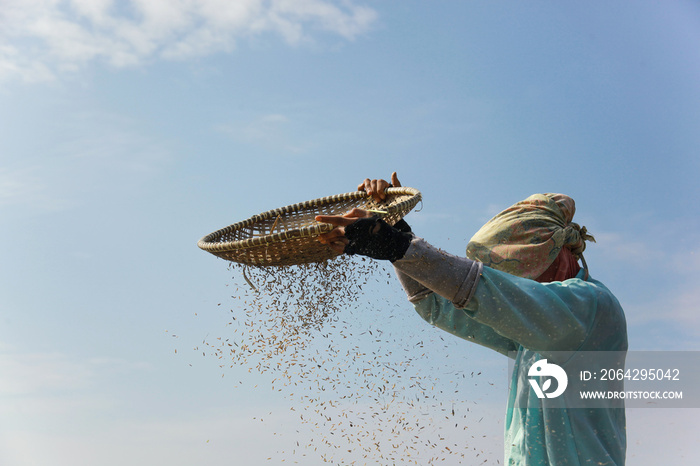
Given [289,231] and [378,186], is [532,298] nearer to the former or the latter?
[289,231]

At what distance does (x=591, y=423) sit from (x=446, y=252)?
36.9 inches

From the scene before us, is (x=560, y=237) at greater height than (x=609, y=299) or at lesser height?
greater

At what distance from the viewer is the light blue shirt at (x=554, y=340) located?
7.29ft

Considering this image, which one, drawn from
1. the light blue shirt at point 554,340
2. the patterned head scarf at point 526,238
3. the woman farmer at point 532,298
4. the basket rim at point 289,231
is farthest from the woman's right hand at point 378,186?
the light blue shirt at point 554,340

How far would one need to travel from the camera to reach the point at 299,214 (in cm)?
360

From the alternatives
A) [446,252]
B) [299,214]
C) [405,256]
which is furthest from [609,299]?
[299,214]

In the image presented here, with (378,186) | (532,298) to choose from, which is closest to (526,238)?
(532,298)

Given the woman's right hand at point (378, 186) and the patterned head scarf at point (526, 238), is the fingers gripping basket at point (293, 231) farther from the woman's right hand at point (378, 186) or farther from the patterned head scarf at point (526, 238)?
the patterned head scarf at point (526, 238)

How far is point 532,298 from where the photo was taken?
2.24m

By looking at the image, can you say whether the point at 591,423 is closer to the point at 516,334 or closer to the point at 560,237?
the point at 516,334

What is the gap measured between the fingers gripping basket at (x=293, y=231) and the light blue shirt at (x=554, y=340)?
65 cm

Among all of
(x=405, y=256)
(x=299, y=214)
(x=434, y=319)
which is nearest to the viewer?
(x=405, y=256)

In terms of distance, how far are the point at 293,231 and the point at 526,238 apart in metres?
0.97

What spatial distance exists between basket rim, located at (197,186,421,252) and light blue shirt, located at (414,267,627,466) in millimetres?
676
